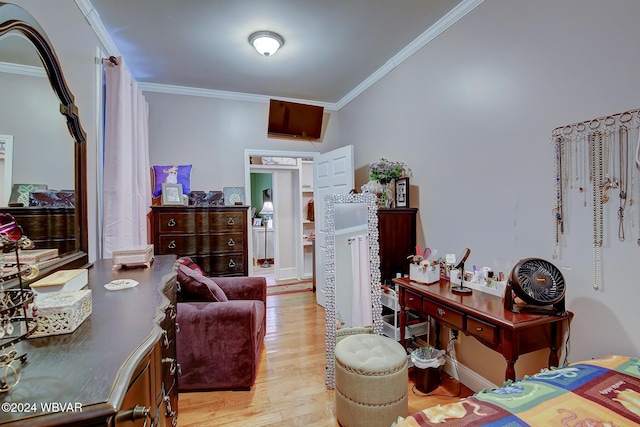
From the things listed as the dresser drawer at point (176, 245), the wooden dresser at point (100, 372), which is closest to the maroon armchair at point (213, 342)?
the wooden dresser at point (100, 372)

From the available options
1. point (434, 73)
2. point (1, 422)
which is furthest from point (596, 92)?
point (1, 422)

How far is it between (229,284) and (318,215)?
1.60 meters

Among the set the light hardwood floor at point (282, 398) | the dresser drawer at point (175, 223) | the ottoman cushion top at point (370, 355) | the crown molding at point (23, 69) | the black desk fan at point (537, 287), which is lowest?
the light hardwood floor at point (282, 398)

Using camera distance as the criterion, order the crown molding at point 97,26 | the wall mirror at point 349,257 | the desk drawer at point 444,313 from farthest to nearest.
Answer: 1. the wall mirror at point 349,257
2. the crown molding at point 97,26
3. the desk drawer at point 444,313

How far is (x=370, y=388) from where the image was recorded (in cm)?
172

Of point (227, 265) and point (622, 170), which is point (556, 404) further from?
point (227, 265)

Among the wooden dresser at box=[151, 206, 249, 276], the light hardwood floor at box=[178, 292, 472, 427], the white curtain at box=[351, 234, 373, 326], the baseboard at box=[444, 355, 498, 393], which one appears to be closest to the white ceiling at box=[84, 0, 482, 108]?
the wooden dresser at box=[151, 206, 249, 276]

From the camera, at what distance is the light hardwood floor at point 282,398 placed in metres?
Answer: 1.92

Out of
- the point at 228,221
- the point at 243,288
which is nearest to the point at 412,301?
the point at 243,288

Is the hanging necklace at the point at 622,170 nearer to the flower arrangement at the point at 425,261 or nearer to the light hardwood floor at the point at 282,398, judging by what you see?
the flower arrangement at the point at 425,261

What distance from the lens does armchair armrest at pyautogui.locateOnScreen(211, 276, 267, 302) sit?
287cm

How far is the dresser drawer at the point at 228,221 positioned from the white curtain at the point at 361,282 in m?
1.48

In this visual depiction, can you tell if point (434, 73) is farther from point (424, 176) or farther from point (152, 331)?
point (152, 331)

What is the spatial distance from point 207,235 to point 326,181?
1.59m
